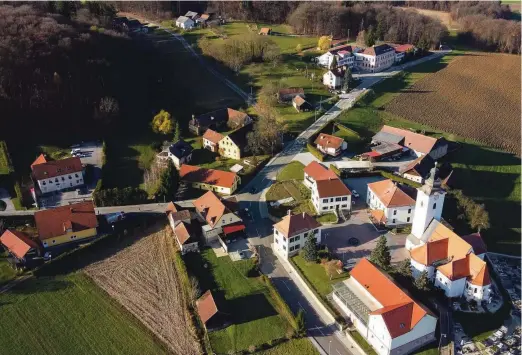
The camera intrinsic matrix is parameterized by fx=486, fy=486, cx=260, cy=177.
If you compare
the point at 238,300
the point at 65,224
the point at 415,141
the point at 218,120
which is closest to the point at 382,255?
the point at 238,300

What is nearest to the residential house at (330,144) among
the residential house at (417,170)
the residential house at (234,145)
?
the residential house at (417,170)

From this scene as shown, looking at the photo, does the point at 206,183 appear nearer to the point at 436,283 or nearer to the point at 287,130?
the point at 287,130

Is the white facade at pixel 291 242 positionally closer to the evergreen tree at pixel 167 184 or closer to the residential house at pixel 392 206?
the residential house at pixel 392 206

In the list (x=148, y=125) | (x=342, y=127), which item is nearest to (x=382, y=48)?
(x=342, y=127)

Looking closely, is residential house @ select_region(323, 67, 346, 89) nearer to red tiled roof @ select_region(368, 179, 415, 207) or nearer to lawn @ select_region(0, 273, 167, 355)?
red tiled roof @ select_region(368, 179, 415, 207)

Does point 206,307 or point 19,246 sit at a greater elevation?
point 19,246

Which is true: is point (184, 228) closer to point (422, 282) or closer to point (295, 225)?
point (295, 225)
